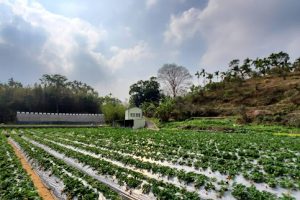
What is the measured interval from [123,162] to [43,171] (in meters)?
3.32

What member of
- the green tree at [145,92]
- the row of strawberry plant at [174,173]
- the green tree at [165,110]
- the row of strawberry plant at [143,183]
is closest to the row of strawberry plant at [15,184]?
the row of strawberry plant at [143,183]

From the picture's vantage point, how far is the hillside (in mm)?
45491

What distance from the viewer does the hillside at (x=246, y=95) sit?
45.5m

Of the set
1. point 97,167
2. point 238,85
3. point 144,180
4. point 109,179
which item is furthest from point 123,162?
point 238,85

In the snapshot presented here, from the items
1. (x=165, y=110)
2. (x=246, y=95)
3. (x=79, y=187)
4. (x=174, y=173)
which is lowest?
(x=79, y=187)

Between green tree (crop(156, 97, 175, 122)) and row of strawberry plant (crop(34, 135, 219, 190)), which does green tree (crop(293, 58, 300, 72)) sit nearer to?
green tree (crop(156, 97, 175, 122))

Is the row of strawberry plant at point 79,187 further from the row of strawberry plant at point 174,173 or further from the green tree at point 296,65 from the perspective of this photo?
the green tree at point 296,65

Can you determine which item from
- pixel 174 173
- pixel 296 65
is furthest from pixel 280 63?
pixel 174 173

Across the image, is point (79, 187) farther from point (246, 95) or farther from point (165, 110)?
point (246, 95)

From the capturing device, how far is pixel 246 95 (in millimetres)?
54844

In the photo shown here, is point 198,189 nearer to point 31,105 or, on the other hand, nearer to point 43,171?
point 43,171

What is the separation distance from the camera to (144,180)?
875 centimetres

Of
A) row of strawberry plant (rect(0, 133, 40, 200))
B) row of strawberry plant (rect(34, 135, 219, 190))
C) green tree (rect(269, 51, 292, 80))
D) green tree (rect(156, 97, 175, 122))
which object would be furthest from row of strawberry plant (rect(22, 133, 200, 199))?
green tree (rect(269, 51, 292, 80))

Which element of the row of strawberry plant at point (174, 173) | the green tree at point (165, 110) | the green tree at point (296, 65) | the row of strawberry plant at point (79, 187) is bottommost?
the row of strawberry plant at point (79, 187)
